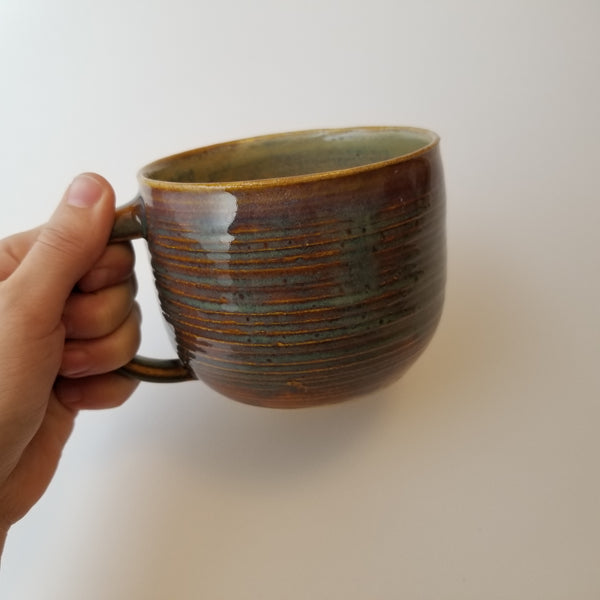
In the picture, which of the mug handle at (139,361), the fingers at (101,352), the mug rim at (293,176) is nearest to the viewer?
the mug rim at (293,176)

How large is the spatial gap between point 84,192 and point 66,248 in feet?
0.20

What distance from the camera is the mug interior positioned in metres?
0.77

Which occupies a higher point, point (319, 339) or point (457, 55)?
point (457, 55)

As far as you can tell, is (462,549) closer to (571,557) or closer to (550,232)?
(571,557)

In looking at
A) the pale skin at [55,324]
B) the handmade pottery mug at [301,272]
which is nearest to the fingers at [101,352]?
the pale skin at [55,324]

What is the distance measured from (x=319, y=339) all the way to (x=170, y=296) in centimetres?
14

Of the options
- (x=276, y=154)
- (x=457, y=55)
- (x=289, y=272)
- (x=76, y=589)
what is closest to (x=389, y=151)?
(x=276, y=154)

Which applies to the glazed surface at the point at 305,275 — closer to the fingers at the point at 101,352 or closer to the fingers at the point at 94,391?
the fingers at the point at 101,352

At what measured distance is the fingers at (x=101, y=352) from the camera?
30.4 inches

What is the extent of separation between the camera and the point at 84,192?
27.3 inches

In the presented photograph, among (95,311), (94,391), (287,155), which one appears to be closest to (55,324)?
(95,311)

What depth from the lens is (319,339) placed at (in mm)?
597

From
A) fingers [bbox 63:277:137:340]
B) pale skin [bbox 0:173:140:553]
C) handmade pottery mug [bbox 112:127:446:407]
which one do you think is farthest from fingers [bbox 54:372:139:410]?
handmade pottery mug [bbox 112:127:446:407]

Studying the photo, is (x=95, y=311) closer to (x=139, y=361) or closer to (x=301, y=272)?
(x=139, y=361)
